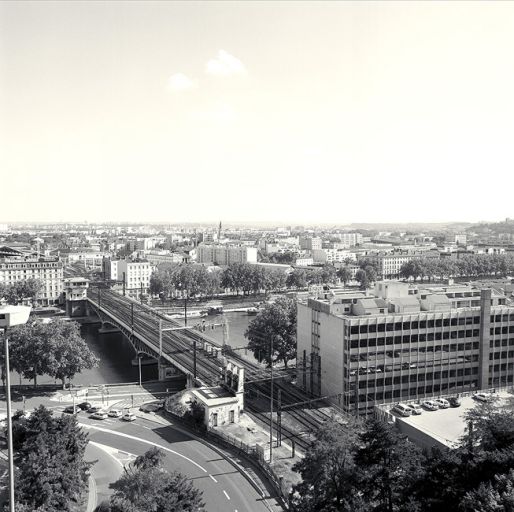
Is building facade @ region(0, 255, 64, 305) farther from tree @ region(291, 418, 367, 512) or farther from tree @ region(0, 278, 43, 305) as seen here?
tree @ region(291, 418, 367, 512)

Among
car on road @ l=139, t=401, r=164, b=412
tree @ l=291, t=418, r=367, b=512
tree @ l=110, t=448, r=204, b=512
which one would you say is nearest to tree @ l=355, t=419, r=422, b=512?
tree @ l=291, t=418, r=367, b=512

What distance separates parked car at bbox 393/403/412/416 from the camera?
36656 millimetres

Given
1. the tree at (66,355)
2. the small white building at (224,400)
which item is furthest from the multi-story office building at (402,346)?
the tree at (66,355)

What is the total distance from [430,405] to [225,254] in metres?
124

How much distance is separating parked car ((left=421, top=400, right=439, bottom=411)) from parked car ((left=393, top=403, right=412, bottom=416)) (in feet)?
4.26

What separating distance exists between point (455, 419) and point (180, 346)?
1255 inches

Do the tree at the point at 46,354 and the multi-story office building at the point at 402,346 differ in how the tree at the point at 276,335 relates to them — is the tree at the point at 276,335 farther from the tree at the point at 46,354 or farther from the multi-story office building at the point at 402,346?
the tree at the point at 46,354

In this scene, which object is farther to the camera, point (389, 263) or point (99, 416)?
point (389, 263)

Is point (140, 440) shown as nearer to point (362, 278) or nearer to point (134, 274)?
point (134, 274)

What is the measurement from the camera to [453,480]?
790 inches

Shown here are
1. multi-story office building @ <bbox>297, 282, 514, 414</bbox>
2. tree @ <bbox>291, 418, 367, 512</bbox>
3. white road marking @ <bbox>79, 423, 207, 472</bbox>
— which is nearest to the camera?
tree @ <bbox>291, 418, 367, 512</bbox>

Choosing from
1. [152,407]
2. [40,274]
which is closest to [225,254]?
[40,274]

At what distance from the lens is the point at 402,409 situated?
37.2 m

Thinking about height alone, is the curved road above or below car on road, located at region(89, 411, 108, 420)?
below
